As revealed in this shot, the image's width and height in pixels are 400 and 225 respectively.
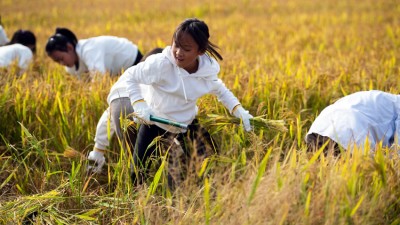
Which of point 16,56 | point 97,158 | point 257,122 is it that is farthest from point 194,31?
point 16,56

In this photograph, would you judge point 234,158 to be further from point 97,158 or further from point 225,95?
point 97,158

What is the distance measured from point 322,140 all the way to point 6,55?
3.09 m

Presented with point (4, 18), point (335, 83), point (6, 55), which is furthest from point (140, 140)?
point (4, 18)

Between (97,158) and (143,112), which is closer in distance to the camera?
(143,112)

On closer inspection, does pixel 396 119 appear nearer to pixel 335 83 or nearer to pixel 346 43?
pixel 335 83

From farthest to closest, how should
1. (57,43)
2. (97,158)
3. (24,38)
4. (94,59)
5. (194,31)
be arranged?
(24,38) → (94,59) → (57,43) → (97,158) → (194,31)

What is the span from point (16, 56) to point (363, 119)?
316cm

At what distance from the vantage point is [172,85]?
2.58 metres

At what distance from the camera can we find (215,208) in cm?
184

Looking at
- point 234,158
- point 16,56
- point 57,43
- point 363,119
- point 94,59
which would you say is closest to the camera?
point 234,158

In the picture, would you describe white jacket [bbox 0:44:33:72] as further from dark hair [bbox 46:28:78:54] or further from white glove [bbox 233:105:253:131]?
white glove [bbox 233:105:253:131]

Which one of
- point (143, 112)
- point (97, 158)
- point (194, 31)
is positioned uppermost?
point (194, 31)

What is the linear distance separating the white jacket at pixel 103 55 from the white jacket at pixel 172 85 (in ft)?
4.25

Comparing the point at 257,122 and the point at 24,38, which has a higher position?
the point at 24,38
